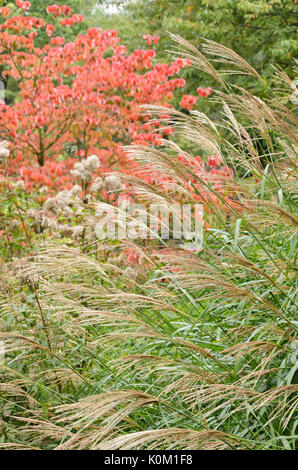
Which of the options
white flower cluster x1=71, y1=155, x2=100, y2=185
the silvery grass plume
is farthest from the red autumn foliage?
the silvery grass plume

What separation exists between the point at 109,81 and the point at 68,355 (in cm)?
508

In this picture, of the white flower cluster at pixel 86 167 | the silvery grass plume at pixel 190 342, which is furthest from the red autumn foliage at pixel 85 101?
the silvery grass plume at pixel 190 342

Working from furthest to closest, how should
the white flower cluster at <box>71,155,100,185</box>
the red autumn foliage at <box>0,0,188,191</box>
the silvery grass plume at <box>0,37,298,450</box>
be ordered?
the red autumn foliage at <box>0,0,188,191</box> < the white flower cluster at <box>71,155,100,185</box> < the silvery grass plume at <box>0,37,298,450</box>

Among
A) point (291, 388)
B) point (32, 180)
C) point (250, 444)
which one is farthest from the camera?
point (32, 180)

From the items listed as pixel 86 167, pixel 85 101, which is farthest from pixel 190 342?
pixel 85 101

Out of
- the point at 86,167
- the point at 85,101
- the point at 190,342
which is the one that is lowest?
the point at 190,342

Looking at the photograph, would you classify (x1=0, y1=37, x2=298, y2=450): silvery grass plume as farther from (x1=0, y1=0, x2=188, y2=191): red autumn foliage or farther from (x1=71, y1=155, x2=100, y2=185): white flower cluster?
(x1=0, y1=0, x2=188, y2=191): red autumn foliage

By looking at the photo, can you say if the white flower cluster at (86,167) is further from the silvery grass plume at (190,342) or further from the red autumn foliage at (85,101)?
the red autumn foliage at (85,101)

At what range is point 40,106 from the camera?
737 centimetres

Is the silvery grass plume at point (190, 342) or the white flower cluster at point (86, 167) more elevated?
the white flower cluster at point (86, 167)

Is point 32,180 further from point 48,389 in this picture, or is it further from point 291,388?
point 291,388

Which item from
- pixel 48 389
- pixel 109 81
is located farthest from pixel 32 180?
pixel 48 389

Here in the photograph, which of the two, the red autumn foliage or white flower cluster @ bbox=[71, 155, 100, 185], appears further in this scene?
the red autumn foliage

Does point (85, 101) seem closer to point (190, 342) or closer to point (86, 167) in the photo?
point (86, 167)
